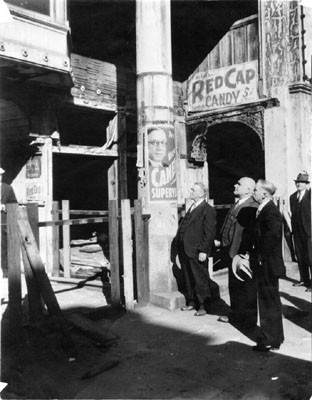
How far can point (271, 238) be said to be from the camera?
16.5 ft

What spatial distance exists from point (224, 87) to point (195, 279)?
7.36 meters

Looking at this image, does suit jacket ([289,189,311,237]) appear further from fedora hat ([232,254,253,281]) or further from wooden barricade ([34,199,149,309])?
wooden barricade ([34,199,149,309])

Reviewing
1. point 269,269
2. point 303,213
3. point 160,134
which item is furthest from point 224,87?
point 269,269

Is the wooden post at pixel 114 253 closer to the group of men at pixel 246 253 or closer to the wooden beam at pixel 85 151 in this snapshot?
the group of men at pixel 246 253

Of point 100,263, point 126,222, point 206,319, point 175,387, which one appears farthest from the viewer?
point 100,263

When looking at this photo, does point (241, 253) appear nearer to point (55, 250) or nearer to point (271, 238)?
point (271, 238)

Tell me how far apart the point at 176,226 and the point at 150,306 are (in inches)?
54.4

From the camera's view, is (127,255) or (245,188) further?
(127,255)

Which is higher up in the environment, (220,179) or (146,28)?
→ (146,28)

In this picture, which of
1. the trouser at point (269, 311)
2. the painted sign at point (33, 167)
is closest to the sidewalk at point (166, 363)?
the trouser at point (269, 311)

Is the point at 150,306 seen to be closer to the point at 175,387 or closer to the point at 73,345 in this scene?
the point at 73,345

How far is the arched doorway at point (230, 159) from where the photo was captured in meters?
15.0

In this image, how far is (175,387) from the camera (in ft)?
13.4

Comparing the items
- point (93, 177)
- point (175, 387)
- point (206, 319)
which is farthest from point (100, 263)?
point (175, 387)
